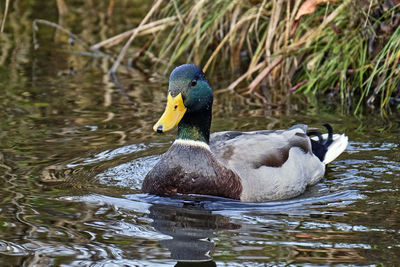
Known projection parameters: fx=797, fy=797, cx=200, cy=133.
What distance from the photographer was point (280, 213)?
556 centimetres

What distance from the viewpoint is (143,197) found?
5879 mm

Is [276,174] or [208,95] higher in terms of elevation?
[208,95]

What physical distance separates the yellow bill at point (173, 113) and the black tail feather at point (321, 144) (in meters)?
1.68

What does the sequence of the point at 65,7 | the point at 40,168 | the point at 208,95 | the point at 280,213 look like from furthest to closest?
the point at 65,7
the point at 40,168
the point at 208,95
the point at 280,213

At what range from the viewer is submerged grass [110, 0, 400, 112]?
8227 mm

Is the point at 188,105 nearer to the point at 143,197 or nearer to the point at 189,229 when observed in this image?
the point at 143,197

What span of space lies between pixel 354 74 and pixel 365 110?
18.2 inches

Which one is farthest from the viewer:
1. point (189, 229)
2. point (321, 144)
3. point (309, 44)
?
point (309, 44)

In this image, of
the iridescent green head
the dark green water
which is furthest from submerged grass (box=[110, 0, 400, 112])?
the iridescent green head

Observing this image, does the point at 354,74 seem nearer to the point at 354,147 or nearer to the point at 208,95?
the point at 354,147

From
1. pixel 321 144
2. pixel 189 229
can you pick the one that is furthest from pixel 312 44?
pixel 189 229

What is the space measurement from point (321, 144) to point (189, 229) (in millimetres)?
2295

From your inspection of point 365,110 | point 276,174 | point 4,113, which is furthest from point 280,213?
point 4,113

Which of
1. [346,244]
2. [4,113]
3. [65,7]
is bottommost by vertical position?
[346,244]
